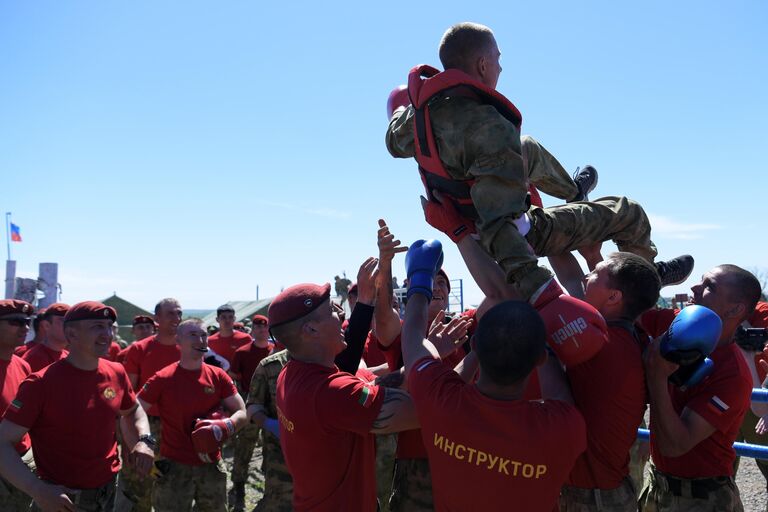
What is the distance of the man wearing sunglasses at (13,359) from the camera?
221 inches

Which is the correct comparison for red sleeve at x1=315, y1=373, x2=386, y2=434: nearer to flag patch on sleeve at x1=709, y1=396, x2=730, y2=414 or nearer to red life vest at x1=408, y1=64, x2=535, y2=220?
red life vest at x1=408, y1=64, x2=535, y2=220

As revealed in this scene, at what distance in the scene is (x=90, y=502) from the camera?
498 centimetres

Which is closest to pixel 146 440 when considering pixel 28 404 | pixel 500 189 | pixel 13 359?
pixel 28 404

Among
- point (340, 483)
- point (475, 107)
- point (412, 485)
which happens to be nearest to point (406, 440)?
point (412, 485)

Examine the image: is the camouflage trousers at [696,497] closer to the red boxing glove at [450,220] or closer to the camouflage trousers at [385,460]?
the red boxing glove at [450,220]

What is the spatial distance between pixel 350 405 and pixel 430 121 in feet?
4.62

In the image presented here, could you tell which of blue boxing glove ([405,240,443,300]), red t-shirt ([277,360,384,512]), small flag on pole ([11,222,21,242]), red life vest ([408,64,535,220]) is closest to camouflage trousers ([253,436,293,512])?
red t-shirt ([277,360,384,512])

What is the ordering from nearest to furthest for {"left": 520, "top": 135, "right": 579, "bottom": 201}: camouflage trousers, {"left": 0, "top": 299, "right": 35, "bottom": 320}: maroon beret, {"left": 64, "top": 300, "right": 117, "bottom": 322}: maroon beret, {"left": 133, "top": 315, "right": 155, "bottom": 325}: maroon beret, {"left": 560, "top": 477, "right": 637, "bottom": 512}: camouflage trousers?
{"left": 560, "top": 477, "right": 637, "bottom": 512}: camouflage trousers, {"left": 520, "top": 135, "right": 579, "bottom": 201}: camouflage trousers, {"left": 64, "top": 300, "right": 117, "bottom": 322}: maroon beret, {"left": 0, "top": 299, "right": 35, "bottom": 320}: maroon beret, {"left": 133, "top": 315, "right": 155, "bottom": 325}: maroon beret

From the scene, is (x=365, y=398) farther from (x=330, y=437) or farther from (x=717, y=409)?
(x=717, y=409)

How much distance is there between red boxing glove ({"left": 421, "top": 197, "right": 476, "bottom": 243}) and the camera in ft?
10.3

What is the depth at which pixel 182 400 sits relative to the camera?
6.49 m

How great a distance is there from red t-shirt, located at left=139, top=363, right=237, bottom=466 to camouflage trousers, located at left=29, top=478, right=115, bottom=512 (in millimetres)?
1114

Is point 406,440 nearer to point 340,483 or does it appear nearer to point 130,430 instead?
point 340,483

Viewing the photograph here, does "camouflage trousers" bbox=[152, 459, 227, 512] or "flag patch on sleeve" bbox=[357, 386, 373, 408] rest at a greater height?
"flag patch on sleeve" bbox=[357, 386, 373, 408]
